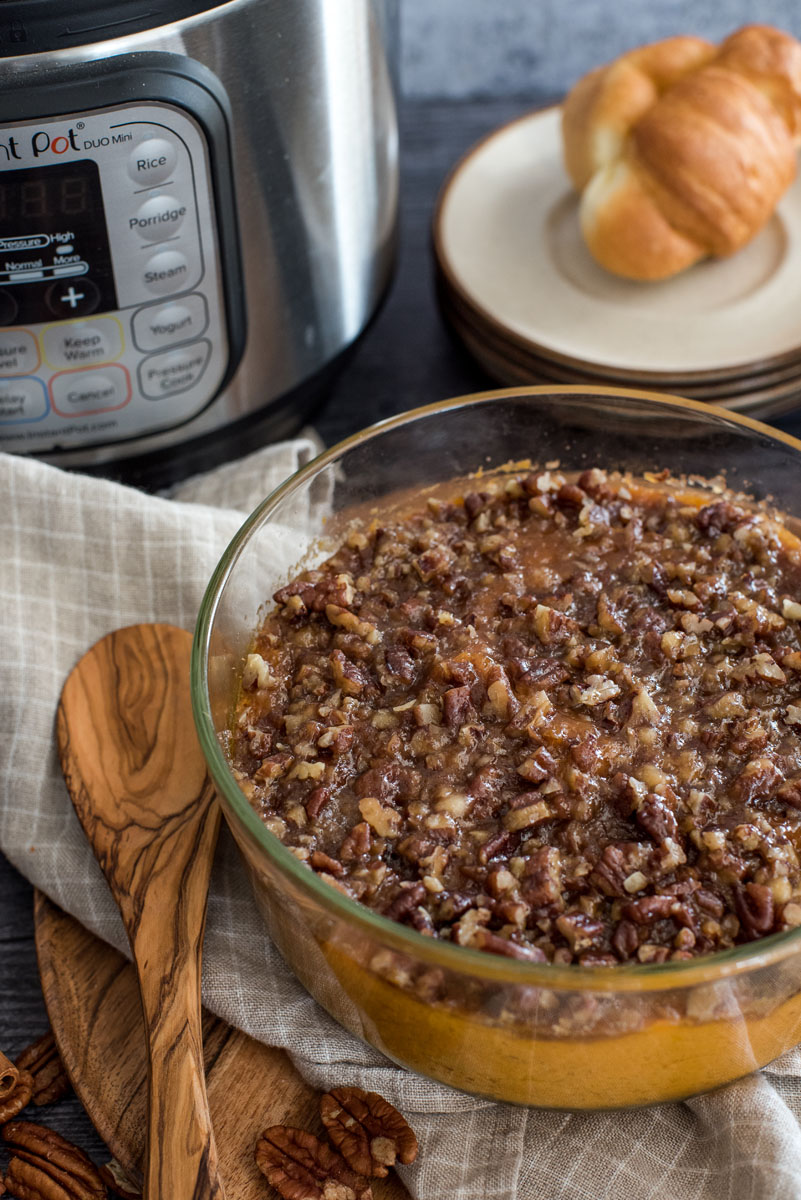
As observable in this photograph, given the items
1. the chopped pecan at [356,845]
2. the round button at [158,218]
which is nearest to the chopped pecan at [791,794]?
the chopped pecan at [356,845]

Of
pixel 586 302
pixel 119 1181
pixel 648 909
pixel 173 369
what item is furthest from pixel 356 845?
pixel 586 302

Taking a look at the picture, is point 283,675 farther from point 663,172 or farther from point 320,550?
point 663,172

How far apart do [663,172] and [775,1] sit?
1062 mm

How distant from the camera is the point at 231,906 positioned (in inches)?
57.1

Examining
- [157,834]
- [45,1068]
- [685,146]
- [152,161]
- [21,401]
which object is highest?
[152,161]

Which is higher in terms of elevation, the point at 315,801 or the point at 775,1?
the point at 775,1

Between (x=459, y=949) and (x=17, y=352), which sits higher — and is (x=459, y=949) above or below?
below

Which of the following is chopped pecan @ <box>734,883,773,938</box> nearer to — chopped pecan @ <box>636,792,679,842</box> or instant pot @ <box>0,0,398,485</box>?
chopped pecan @ <box>636,792,679,842</box>

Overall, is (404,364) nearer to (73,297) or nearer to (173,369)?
(173,369)

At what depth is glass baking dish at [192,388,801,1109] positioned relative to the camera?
107 cm

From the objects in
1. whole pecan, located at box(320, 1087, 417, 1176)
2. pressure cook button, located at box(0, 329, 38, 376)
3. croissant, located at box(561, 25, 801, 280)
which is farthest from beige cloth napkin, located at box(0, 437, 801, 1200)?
croissant, located at box(561, 25, 801, 280)

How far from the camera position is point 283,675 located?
57.9 inches

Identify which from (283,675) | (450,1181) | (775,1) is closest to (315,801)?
(283,675)

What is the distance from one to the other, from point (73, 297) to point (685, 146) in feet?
3.18
